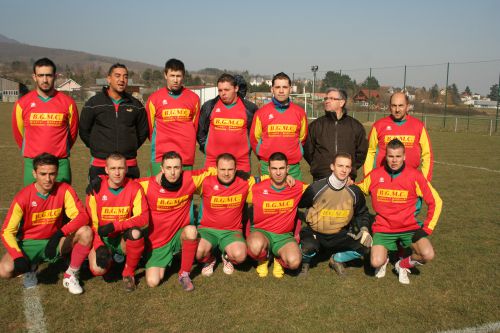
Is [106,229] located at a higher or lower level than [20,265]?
higher

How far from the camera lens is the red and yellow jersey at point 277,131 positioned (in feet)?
15.8

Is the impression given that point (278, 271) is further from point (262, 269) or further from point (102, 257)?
point (102, 257)

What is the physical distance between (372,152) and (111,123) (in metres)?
2.91

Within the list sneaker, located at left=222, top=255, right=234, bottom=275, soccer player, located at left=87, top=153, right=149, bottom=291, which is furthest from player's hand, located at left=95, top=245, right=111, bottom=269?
sneaker, located at left=222, top=255, right=234, bottom=275

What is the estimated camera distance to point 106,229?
12.3 feet

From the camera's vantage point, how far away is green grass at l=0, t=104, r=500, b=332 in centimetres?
326

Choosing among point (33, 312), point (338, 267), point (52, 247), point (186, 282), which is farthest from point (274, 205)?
point (33, 312)

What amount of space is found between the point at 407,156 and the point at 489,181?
5414 millimetres

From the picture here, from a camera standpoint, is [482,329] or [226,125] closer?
[482,329]

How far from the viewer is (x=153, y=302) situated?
3631 millimetres

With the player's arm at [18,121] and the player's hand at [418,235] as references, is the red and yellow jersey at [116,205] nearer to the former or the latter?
the player's arm at [18,121]

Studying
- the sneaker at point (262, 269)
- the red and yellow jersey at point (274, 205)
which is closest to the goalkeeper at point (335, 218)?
the red and yellow jersey at point (274, 205)

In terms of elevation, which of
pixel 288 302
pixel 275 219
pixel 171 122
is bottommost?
pixel 288 302

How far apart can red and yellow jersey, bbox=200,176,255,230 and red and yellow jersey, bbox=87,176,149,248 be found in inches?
25.8
